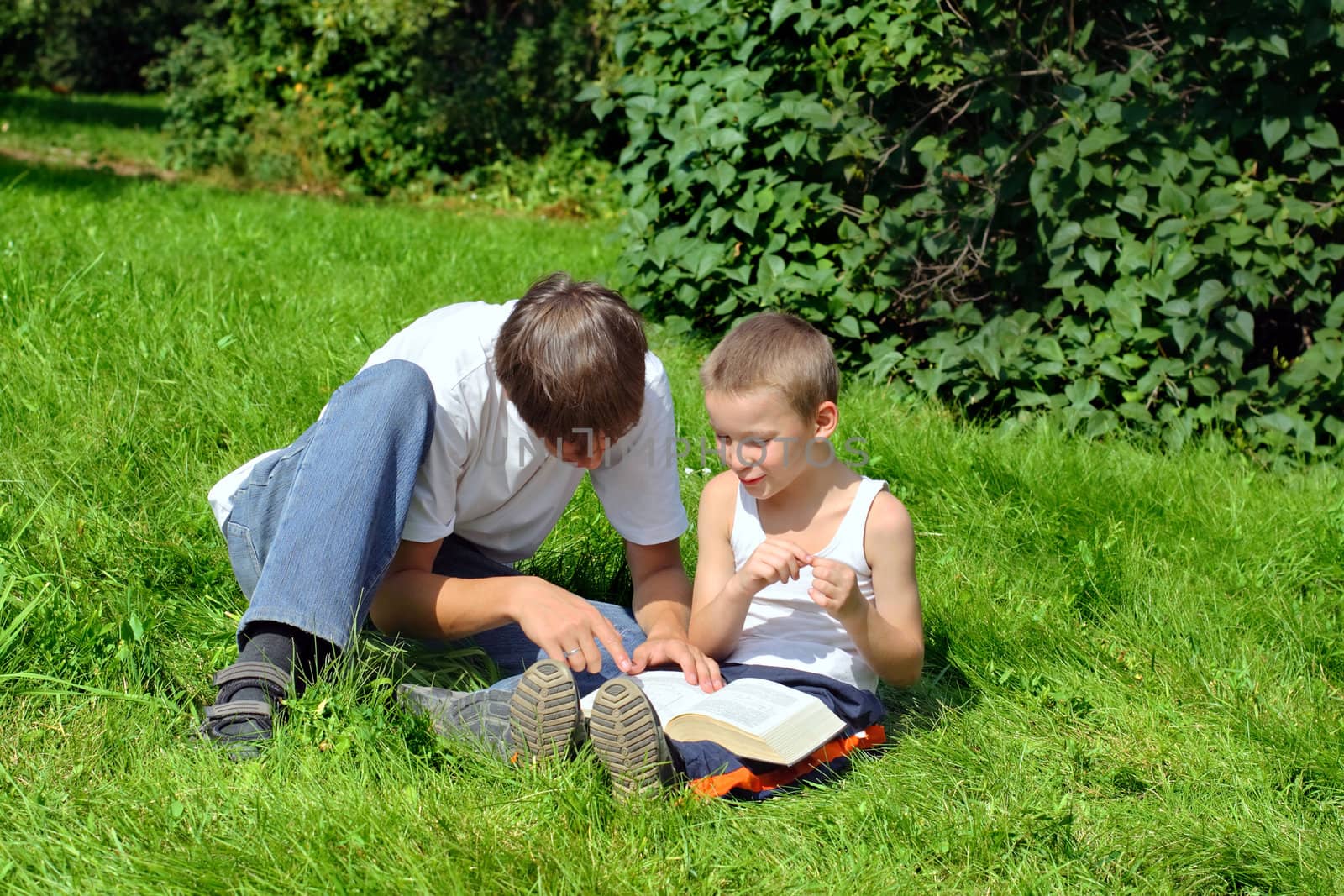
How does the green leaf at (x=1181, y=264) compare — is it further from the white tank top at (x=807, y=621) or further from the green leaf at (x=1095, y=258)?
the white tank top at (x=807, y=621)

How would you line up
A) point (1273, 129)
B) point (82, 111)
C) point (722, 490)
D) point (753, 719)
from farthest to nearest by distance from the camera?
point (82, 111) < point (1273, 129) < point (722, 490) < point (753, 719)

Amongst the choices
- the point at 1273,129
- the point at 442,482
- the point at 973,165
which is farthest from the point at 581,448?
the point at 1273,129

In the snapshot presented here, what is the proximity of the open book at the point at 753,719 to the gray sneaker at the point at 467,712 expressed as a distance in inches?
6.4

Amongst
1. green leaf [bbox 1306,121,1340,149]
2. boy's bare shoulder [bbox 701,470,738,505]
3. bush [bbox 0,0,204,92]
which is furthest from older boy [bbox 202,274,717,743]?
bush [bbox 0,0,204,92]

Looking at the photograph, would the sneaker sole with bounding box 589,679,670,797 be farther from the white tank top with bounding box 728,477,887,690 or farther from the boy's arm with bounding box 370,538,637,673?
the white tank top with bounding box 728,477,887,690

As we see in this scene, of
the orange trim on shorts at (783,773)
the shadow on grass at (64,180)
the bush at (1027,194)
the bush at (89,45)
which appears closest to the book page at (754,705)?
the orange trim on shorts at (783,773)

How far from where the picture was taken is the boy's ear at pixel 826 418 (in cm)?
243

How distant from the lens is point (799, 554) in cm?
225

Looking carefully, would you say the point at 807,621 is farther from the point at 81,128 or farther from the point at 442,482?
the point at 81,128

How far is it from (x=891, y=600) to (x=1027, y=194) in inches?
101

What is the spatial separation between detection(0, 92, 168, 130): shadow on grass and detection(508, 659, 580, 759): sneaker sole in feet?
51.7

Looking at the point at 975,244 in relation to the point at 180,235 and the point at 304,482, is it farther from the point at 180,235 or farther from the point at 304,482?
the point at 180,235

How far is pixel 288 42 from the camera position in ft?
36.8

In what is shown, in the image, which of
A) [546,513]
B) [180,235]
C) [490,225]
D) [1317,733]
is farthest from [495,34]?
[1317,733]
